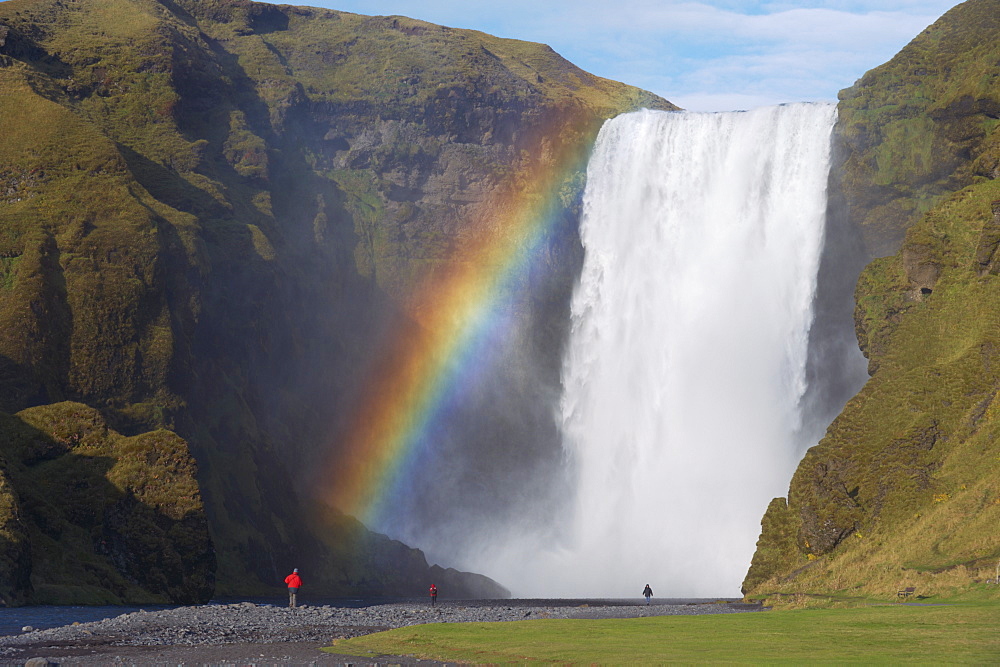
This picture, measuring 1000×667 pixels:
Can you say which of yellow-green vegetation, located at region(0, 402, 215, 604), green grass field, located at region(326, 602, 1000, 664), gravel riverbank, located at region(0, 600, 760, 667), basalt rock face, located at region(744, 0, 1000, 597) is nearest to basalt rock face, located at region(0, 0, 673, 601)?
yellow-green vegetation, located at region(0, 402, 215, 604)

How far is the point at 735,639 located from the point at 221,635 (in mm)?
22445

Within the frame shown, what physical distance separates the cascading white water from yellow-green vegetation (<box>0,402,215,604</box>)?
40.7 meters

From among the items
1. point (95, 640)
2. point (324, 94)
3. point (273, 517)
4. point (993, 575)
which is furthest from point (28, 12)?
point (993, 575)

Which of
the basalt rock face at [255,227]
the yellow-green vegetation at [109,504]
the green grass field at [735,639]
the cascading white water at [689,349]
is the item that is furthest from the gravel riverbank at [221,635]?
the cascading white water at [689,349]

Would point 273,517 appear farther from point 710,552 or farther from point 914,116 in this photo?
point 914,116

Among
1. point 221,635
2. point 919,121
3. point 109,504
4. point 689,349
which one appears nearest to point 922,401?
point 919,121

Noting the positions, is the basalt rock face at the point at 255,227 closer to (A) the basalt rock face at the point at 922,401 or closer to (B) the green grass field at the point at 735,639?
(A) the basalt rock face at the point at 922,401

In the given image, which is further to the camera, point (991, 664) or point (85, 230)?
point (85, 230)

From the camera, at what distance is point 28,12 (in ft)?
543

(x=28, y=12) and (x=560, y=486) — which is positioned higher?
(x=28, y=12)

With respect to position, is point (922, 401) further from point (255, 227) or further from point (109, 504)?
point (255, 227)

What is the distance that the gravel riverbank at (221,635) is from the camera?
3556cm

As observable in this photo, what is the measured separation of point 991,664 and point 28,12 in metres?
172

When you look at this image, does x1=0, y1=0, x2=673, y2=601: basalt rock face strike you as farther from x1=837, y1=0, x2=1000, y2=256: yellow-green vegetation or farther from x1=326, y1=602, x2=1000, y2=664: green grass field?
x1=326, y1=602, x2=1000, y2=664: green grass field
